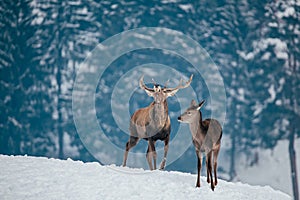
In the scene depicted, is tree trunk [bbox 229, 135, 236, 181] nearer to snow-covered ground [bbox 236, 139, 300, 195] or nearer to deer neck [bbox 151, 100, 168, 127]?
snow-covered ground [bbox 236, 139, 300, 195]

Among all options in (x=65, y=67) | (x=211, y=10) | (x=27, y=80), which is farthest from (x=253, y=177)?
(x=27, y=80)

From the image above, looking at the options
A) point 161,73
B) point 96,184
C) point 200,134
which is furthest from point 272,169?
point 96,184

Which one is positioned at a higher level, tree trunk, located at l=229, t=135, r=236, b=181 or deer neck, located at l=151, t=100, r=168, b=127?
deer neck, located at l=151, t=100, r=168, b=127

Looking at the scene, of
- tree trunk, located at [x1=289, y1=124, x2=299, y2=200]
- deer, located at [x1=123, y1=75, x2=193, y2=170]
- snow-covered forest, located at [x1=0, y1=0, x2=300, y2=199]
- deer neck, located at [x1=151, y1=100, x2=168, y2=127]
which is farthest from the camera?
snow-covered forest, located at [x1=0, y1=0, x2=300, y2=199]

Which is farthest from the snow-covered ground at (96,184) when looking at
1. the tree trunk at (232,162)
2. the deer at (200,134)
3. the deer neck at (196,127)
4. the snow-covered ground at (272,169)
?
the tree trunk at (232,162)

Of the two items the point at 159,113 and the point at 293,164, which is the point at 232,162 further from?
the point at 159,113

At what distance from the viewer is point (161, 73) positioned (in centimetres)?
3994

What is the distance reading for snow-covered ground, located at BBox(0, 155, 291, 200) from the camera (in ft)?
32.1

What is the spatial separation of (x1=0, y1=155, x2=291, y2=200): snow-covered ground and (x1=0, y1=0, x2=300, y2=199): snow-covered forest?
23030 millimetres

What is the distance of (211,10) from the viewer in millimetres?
40062

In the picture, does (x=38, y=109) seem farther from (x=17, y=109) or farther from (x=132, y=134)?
(x=132, y=134)

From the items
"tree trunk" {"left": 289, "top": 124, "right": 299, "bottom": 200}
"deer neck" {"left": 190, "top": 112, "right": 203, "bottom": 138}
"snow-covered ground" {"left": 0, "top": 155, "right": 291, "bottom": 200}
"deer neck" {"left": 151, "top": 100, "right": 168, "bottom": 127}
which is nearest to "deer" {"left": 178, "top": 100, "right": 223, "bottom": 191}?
"deer neck" {"left": 190, "top": 112, "right": 203, "bottom": 138}

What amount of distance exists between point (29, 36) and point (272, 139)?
20.3 m

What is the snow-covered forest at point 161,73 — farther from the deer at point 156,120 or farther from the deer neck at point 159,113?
the deer neck at point 159,113
